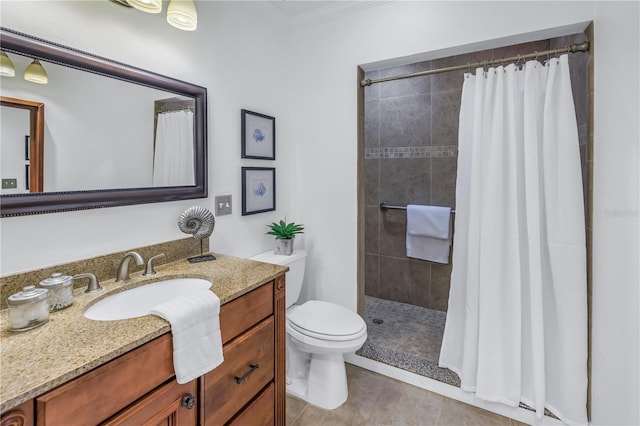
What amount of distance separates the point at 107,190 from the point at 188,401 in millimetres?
847

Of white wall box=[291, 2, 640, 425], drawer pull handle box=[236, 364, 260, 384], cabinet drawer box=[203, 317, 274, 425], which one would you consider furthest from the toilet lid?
drawer pull handle box=[236, 364, 260, 384]

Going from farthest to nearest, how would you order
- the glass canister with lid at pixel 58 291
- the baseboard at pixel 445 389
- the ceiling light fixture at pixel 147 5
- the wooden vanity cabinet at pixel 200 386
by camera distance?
the baseboard at pixel 445 389, the ceiling light fixture at pixel 147 5, the glass canister with lid at pixel 58 291, the wooden vanity cabinet at pixel 200 386

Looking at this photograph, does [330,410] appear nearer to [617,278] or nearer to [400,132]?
[617,278]

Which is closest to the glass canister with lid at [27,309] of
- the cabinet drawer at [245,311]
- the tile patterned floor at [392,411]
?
the cabinet drawer at [245,311]

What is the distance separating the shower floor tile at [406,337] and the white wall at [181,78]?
1.08 meters

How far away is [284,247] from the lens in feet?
6.72

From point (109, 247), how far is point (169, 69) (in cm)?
84

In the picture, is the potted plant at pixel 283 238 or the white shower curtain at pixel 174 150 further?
the potted plant at pixel 283 238

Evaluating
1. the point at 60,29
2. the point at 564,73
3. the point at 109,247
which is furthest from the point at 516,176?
the point at 60,29

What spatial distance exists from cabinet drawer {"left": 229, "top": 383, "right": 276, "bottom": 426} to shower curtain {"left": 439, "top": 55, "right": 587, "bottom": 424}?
1.11 metres

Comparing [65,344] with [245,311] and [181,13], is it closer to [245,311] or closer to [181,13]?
[245,311]

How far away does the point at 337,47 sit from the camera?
215 cm

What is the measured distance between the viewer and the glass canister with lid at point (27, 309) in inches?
33.3

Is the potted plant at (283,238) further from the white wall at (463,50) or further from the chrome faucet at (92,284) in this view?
the chrome faucet at (92,284)
